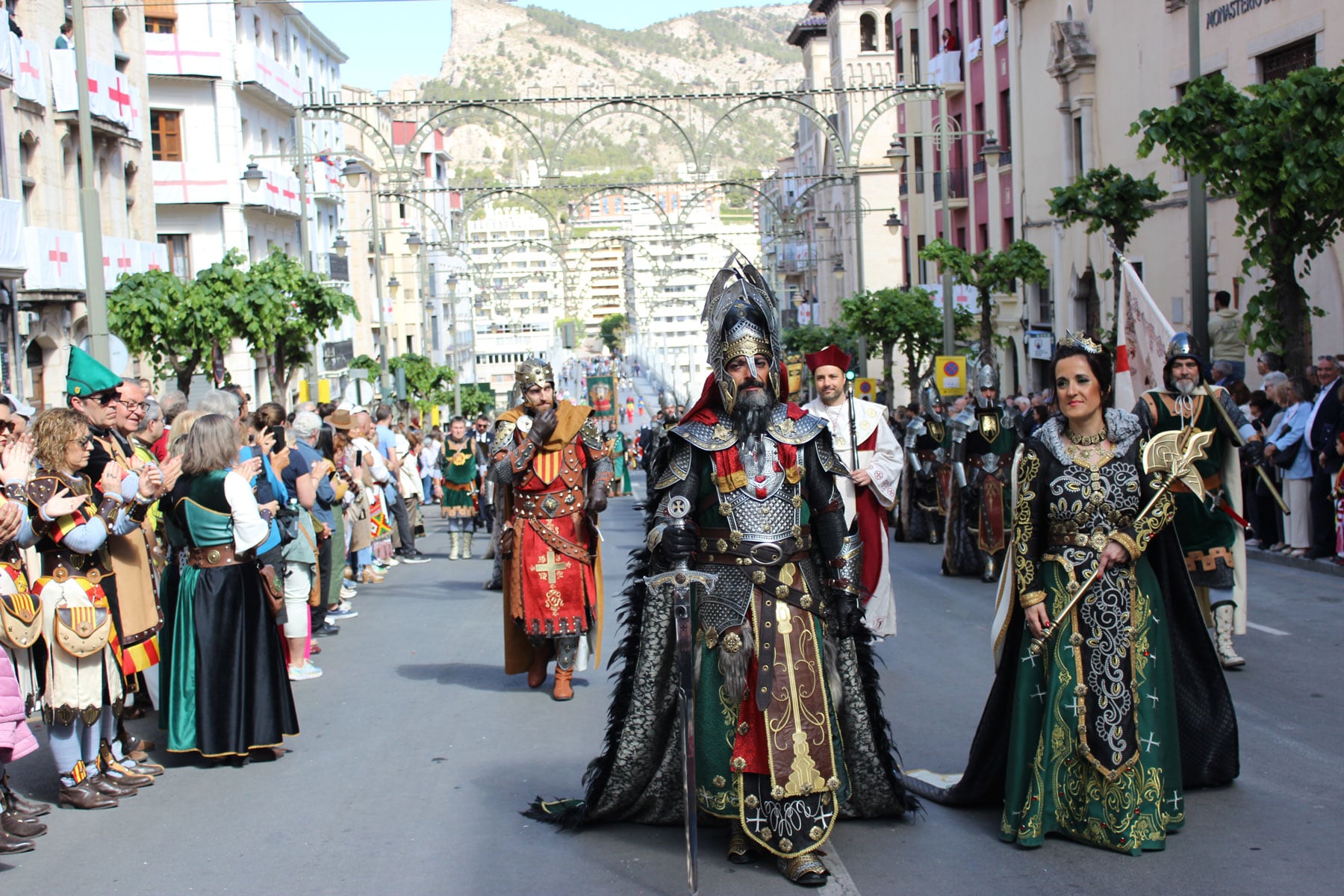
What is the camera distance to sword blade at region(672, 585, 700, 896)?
537 cm

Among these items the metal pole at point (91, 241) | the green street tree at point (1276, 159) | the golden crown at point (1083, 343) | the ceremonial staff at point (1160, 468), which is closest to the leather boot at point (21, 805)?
the ceremonial staff at point (1160, 468)

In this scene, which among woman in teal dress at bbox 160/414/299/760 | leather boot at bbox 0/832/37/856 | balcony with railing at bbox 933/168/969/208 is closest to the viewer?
leather boot at bbox 0/832/37/856

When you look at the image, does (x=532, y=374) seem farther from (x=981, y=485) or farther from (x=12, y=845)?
(x=981, y=485)

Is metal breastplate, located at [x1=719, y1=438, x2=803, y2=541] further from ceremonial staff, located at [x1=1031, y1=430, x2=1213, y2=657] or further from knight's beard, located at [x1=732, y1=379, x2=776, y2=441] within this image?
ceremonial staff, located at [x1=1031, y1=430, x2=1213, y2=657]

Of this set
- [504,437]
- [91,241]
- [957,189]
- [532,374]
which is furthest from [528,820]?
[957,189]

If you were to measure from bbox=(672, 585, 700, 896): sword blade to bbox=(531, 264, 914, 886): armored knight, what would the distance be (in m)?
0.05

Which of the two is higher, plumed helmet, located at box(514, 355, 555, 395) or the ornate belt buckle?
plumed helmet, located at box(514, 355, 555, 395)

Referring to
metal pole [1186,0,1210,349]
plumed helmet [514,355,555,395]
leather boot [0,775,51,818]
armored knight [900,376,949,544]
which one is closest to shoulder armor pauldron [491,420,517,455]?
plumed helmet [514,355,555,395]

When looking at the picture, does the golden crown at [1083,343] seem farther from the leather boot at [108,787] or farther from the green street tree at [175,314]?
the green street tree at [175,314]

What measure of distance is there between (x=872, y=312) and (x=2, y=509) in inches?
1200

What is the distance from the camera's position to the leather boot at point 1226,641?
9141mm

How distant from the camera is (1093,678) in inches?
228

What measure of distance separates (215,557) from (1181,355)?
5134 mm

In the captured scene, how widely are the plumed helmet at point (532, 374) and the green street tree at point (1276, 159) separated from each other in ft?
25.9
